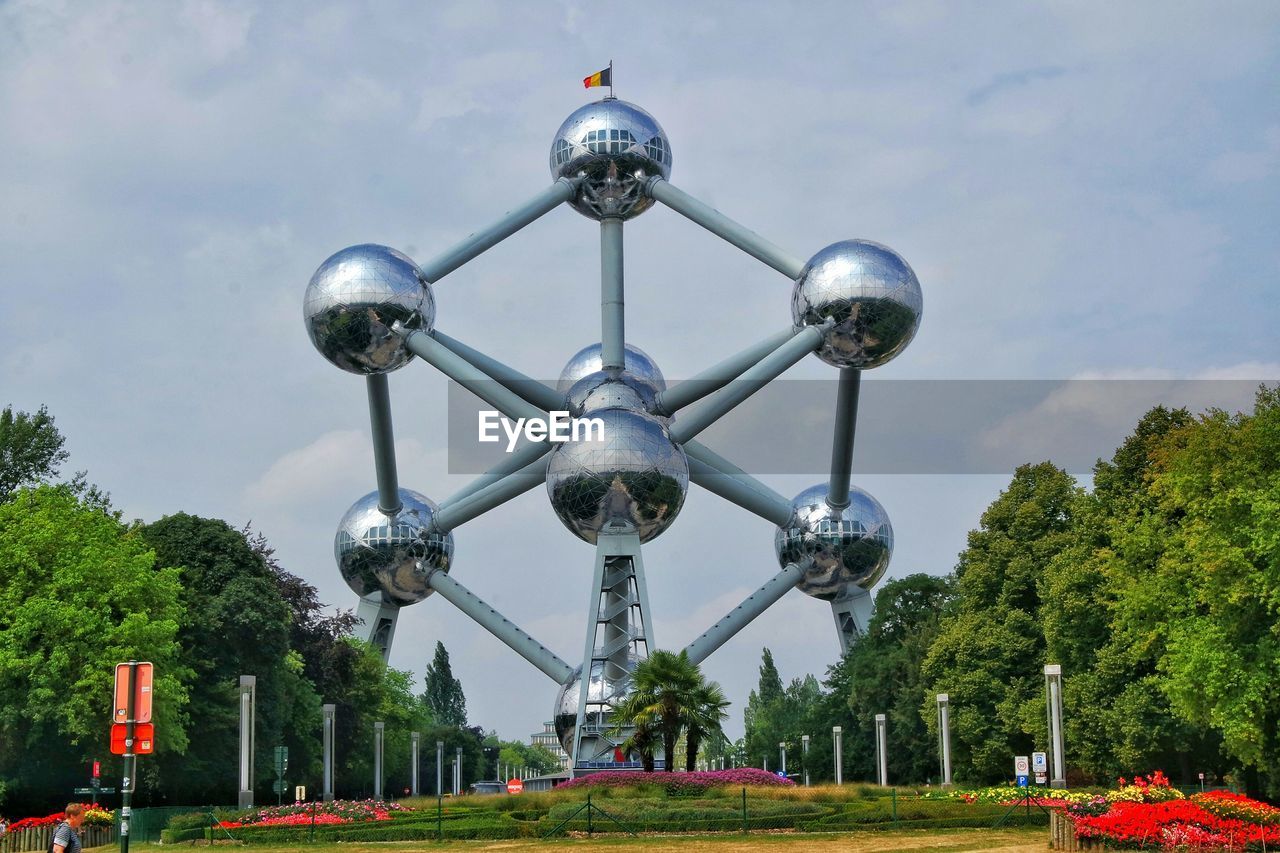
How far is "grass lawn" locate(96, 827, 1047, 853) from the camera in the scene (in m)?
24.1

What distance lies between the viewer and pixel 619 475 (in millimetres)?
43750

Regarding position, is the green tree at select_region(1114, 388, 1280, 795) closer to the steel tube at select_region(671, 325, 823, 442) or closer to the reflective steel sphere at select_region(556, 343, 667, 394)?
the steel tube at select_region(671, 325, 823, 442)

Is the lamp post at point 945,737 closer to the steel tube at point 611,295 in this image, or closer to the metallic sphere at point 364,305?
the steel tube at point 611,295

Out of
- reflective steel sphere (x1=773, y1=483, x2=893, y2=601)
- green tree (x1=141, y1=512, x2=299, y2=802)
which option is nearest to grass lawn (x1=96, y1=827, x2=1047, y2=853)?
green tree (x1=141, y1=512, x2=299, y2=802)

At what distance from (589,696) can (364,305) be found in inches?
520

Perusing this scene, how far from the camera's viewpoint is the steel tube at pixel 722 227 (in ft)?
155

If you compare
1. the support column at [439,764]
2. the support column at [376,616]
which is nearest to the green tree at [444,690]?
the support column at [439,764]

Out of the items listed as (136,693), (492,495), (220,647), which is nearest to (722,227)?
(492,495)

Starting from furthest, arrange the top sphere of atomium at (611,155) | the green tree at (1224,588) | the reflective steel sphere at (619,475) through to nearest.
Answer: the top sphere of atomium at (611,155), the reflective steel sphere at (619,475), the green tree at (1224,588)

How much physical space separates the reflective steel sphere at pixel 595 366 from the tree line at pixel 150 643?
11.8 m

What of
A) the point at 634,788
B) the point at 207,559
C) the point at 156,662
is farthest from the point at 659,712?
the point at 207,559

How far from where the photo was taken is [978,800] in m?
33.2

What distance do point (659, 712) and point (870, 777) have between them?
88.3ft

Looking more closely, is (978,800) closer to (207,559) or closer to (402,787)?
(207,559)
